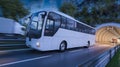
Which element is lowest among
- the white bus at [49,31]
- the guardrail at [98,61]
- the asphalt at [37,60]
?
the asphalt at [37,60]

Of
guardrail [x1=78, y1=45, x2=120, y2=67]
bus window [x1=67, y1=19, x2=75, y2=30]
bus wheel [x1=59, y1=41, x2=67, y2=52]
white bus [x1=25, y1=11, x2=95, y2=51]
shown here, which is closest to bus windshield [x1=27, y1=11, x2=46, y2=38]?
white bus [x1=25, y1=11, x2=95, y2=51]

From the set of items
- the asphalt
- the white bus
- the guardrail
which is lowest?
the asphalt

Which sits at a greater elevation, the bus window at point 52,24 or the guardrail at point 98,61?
the bus window at point 52,24

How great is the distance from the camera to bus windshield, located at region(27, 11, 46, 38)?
56.1 ft

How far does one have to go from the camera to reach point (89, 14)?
60.4 meters

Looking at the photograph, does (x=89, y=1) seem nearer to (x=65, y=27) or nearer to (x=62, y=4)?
(x=62, y=4)

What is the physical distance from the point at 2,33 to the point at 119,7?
3848cm

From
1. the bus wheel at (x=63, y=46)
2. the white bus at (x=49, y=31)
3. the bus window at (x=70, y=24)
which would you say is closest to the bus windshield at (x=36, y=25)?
the white bus at (x=49, y=31)

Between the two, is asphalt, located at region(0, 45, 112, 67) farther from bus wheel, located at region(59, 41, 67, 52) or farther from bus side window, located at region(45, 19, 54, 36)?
bus wheel, located at region(59, 41, 67, 52)

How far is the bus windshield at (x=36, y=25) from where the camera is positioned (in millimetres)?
17094

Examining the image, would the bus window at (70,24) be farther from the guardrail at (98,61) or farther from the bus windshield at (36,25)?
the guardrail at (98,61)

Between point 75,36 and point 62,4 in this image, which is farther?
point 62,4

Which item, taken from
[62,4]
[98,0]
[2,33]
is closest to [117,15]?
[98,0]

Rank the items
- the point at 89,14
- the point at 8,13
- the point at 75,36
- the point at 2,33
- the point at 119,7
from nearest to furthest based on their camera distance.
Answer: the point at 75,36, the point at 2,33, the point at 8,13, the point at 89,14, the point at 119,7
